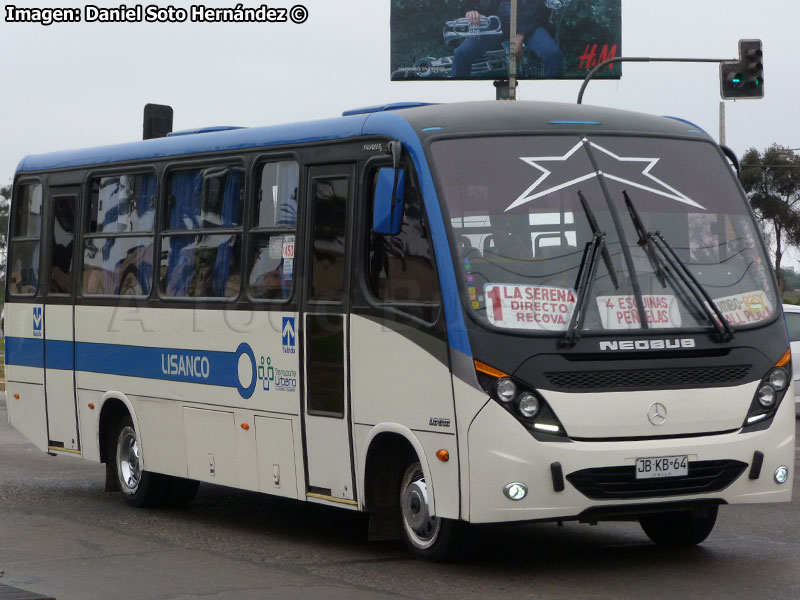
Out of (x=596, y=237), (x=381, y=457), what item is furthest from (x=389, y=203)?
(x=381, y=457)

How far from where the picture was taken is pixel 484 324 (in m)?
9.31

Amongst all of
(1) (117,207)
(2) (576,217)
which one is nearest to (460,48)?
(1) (117,207)

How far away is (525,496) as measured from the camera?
9.12 metres

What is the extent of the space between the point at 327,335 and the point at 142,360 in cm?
300

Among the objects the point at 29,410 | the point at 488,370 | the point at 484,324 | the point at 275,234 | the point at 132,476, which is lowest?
the point at 132,476

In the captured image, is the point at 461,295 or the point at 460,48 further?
the point at 460,48

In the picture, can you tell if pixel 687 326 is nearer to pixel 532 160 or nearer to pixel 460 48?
pixel 532 160

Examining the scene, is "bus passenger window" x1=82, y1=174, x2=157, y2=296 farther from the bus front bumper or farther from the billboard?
the billboard

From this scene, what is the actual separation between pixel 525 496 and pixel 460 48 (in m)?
55.6

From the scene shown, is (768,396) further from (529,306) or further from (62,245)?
(62,245)

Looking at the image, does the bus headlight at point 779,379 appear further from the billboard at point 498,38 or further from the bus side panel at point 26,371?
the billboard at point 498,38

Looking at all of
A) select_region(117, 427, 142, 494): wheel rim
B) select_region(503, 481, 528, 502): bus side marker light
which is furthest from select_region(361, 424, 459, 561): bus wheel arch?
select_region(117, 427, 142, 494): wheel rim

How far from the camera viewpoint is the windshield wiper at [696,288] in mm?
9586

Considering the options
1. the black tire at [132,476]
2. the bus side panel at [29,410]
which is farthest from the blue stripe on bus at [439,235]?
the bus side panel at [29,410]
